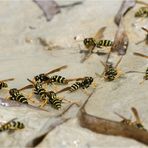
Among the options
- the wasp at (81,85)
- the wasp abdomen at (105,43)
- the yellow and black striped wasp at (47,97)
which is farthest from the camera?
the wasp abdomen at (105,43)

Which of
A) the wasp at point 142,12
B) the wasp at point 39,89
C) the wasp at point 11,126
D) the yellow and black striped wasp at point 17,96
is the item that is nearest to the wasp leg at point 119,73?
the wasp at point 39,89

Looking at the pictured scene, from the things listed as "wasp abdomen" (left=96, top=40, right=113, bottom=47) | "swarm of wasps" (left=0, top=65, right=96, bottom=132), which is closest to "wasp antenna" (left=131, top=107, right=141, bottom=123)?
"swarm of wasps" (left=0, top=65, right=96, bottom=132)

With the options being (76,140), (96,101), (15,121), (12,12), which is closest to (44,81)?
(96,101)

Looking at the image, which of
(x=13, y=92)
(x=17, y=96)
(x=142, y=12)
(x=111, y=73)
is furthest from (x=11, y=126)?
(x=142, y=12)

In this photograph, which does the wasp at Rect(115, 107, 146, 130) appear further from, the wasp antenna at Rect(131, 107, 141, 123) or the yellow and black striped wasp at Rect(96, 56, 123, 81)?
the yellow and black striped wasp at Rect(96, 56, 123, 81)

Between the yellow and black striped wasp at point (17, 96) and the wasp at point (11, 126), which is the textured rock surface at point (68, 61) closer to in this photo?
the wasp at point (11, 126)

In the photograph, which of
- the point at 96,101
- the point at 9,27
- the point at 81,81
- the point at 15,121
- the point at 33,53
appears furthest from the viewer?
the point at 9,27

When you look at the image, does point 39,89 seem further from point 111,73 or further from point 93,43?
point 93,43

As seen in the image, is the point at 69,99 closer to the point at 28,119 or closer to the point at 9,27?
the point at 28,119
